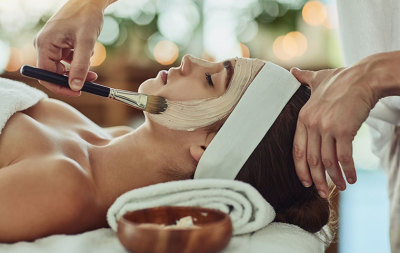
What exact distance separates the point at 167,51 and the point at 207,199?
3675 millimetres

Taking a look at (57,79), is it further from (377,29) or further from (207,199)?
(377,29)

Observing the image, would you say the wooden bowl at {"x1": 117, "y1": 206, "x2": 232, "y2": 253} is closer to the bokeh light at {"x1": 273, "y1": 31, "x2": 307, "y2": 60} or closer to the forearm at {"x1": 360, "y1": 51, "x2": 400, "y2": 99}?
the forearm at {"x1": 360, "y1": 51, "x2": 400, "y2": 99}

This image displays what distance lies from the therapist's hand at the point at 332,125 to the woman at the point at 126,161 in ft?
0.25

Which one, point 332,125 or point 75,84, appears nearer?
point 332,125

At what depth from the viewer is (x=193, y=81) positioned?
1388mm

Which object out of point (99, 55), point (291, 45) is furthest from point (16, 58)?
point (291, 45)

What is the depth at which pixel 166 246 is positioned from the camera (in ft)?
2.65

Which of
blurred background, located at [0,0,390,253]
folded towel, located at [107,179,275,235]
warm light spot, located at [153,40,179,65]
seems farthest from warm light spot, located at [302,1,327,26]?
folded towel, located at [107,179,275,235]

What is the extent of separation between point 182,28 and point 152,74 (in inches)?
22.4

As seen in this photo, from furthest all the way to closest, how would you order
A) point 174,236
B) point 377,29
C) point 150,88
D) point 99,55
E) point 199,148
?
point 99,55 < point 377,29 < point 150,88 < point 199,148 < point 174,236

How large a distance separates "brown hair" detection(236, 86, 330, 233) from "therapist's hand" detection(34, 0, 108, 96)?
486 millimetres

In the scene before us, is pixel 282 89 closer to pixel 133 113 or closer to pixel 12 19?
pixel 133 113

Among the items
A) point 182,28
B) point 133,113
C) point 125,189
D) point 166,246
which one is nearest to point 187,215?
point 166,246

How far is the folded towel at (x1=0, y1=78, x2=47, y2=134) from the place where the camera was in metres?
1.25
